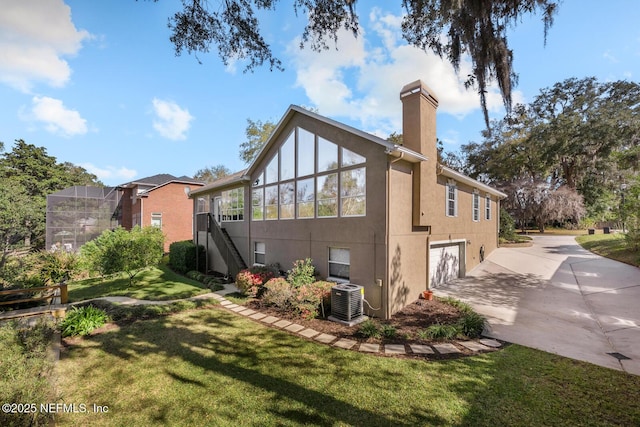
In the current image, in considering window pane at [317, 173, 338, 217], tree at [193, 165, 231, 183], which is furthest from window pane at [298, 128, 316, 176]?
tree at [193, 165, 231, 183]

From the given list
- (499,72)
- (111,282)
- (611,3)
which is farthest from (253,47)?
(111,282)

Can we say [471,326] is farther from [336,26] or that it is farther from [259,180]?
[259,180]

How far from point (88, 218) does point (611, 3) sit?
33.4 meters

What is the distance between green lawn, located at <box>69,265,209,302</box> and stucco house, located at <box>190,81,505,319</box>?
236 centimetres

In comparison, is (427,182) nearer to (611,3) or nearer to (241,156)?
(611,3)

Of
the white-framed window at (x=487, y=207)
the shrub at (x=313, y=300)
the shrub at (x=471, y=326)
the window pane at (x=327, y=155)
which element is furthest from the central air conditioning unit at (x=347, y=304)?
the white-framed window at (x=487, y=207)

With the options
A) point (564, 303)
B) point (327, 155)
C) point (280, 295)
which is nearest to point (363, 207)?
point (327, 155)

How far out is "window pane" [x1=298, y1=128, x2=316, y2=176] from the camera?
1025cm

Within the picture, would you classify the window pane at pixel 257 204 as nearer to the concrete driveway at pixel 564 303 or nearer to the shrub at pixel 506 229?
the concrete driveway at pixel 564 303

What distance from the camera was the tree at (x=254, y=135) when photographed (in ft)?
99.5

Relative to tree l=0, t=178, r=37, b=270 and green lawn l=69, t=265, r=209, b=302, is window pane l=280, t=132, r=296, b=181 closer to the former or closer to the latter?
green lawn l=69, t=265, r=209, b=302

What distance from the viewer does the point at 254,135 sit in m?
30.6

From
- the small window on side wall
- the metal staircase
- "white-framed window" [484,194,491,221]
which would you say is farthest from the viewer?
"white-framed window" [484,194,491,221]

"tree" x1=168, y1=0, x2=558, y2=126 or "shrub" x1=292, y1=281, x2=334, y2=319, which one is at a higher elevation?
"tree" x1=168, y1=0, x2=558, y2=126
